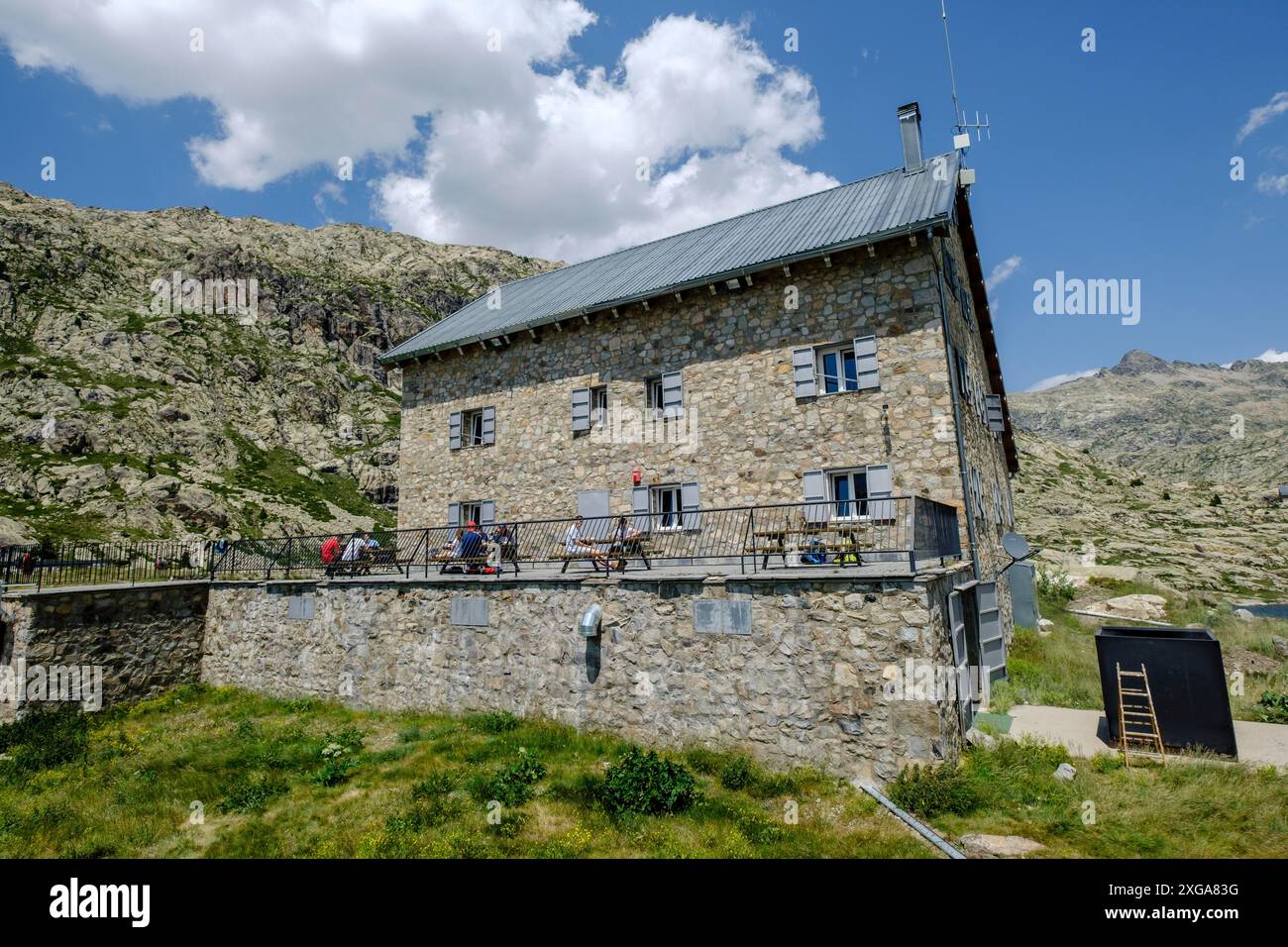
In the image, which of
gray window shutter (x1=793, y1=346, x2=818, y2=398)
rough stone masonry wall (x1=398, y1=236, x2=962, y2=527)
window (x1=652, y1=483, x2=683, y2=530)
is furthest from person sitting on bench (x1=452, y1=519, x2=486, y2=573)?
gray window shutter (x1=793, y1=346, x2=818, y2=398)

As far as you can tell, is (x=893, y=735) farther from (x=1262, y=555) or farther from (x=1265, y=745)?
(x=1262, y=555)

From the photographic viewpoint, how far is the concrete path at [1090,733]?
8.72 m

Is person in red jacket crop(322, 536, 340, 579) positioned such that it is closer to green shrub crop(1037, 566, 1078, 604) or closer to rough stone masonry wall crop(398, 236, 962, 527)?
rough stone masonry wall crop(398, 236, 962, 527)

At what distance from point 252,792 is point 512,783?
4.39 meters

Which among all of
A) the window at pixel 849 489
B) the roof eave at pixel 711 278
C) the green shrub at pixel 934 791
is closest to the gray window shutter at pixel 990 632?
the window at pixel 849 489

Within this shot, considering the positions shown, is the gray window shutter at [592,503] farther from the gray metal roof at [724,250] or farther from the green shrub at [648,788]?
the green shrub at [648,788]

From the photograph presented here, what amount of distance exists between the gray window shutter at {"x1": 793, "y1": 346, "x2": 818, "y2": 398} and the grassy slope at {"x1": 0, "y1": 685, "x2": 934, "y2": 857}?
8480 mm

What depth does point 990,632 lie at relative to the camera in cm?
1305

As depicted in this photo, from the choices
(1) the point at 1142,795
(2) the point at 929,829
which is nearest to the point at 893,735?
(2) the point at 929,829

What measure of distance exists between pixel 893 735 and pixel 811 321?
959 centimetres

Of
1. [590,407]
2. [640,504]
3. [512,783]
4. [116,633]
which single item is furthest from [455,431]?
[512,783]
